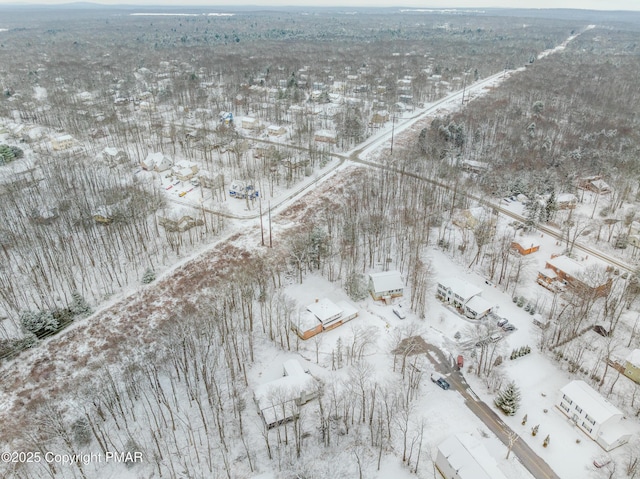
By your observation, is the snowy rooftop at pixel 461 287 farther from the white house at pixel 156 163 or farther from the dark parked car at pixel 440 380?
the white house at pixel 156 163

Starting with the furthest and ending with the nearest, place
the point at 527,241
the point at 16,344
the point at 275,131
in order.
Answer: the point at 275,131 → the point at 527,241 → the point at 16,344

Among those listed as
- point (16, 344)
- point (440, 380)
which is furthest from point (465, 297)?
point (16, 344)

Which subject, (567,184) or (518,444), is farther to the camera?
(567,184)

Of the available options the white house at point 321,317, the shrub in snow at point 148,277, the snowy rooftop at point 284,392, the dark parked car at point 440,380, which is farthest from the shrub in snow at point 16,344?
the dark parked car at point 440,380

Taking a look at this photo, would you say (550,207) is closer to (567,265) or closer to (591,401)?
(567,265)

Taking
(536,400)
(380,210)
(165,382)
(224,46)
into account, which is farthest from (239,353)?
(224,46)

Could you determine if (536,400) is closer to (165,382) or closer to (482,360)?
(482,360)
